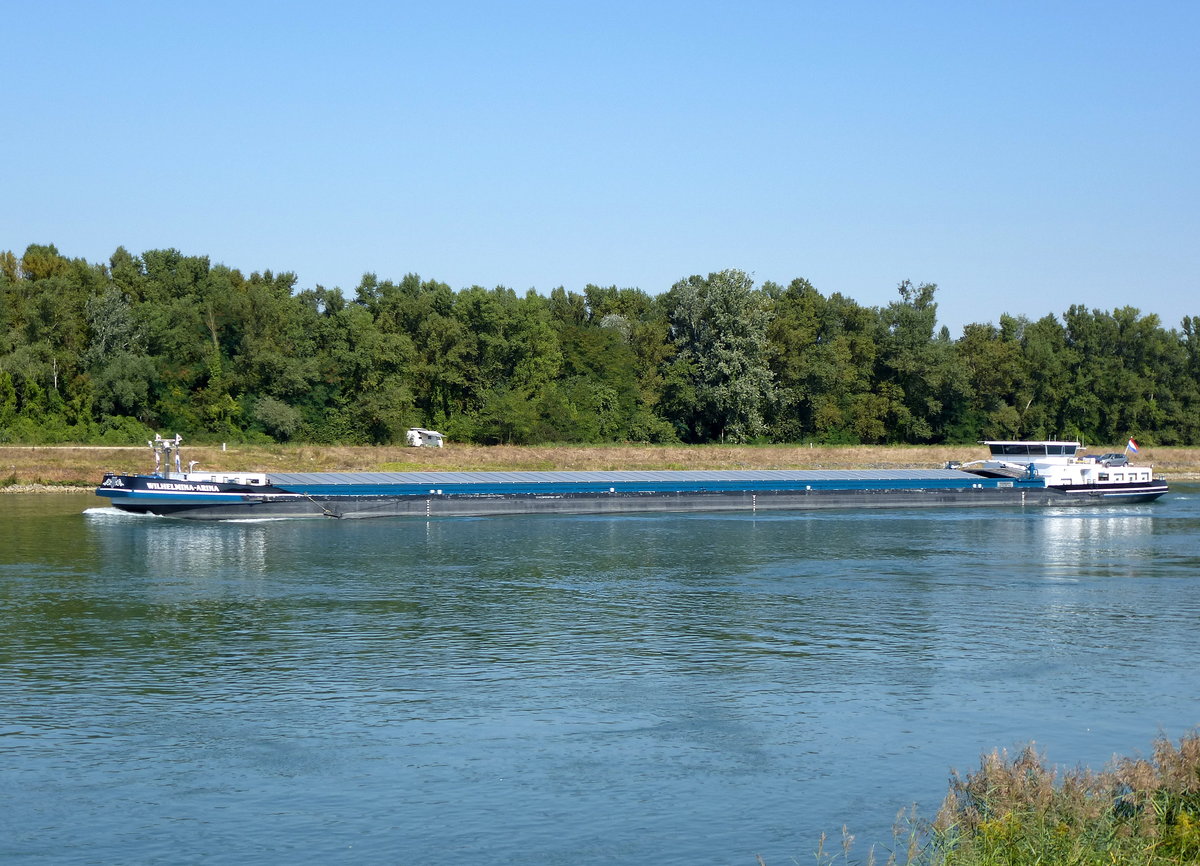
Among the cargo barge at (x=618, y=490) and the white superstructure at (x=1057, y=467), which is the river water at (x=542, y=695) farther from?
the white superstructure at (x=1057, y=467)

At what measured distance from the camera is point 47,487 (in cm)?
9231

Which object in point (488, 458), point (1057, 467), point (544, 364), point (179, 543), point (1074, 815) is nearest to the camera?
point (1074, 815)

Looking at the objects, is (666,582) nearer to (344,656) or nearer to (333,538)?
(344,656)

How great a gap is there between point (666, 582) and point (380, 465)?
62206mm

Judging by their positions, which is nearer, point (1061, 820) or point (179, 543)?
point (1061, 820)

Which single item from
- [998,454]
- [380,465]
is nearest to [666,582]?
[998,454]

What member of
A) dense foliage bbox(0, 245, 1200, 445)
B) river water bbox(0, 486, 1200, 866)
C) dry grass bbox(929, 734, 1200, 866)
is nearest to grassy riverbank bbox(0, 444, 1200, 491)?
dense foliage bbox(0, 245, 1200, 445)

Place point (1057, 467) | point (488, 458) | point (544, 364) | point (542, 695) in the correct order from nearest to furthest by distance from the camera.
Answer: point (542, 695)
point (1057, 467)
point (488, 458)
point (544, 364)

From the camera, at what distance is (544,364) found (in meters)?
122

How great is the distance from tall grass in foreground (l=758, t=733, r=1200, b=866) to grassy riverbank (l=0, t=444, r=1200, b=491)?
8690 centimetres

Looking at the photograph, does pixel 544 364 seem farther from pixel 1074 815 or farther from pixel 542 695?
pixel 1074 815

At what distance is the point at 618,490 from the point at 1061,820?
217ft

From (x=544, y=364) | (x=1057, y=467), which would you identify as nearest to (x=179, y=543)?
(x=1057, y=467)

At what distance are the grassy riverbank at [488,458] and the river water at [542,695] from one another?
44297mm
